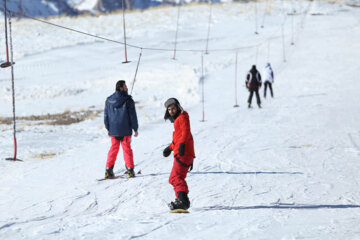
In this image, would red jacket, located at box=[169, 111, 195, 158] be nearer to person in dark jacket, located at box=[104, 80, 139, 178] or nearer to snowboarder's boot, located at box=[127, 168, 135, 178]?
person in dark jacket, located at box=[104, 80, 139, 178]

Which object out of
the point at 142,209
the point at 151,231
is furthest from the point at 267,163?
the point at 151,231

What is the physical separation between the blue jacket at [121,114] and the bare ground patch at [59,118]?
8.81 m

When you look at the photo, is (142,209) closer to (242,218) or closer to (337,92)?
(242,218)

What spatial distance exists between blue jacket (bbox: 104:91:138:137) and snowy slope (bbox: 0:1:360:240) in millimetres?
921

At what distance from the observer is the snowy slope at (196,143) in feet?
17.4

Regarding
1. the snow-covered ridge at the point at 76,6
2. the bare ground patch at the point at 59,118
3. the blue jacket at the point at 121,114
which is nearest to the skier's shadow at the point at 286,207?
the blue jacket at the point at 121,114

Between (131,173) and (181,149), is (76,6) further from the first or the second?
(181,149)

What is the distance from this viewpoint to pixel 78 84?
24.7m

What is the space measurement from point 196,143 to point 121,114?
4175mm

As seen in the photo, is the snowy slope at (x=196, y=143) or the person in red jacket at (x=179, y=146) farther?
the person in red jacket at (x=179, y=146)

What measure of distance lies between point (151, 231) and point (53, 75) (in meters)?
22.2

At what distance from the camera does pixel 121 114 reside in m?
7.47

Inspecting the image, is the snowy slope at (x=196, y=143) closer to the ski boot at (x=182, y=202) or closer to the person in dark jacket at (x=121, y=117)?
the ski boot at (x=182, y=202)

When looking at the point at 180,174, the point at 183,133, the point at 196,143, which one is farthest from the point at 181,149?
the point at 196,143
